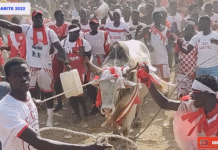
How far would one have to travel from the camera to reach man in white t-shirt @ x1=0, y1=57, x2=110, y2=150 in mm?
2900

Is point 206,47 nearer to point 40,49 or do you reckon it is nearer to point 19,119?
point 40,49

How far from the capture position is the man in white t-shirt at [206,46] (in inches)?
292

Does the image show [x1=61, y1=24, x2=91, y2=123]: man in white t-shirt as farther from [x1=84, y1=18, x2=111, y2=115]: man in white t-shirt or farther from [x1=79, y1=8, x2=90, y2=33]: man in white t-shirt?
[x1=79, y1=8, x2=90, y2=33]: man in white t-shirt

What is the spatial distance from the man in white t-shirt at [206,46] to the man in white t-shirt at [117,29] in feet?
6.35

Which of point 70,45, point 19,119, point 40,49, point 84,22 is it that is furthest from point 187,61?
point 19,119

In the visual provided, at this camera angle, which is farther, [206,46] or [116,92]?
[206,46]

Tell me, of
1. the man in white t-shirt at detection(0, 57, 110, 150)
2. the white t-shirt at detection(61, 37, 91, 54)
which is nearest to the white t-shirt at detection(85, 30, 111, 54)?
the white t-shirt at detection(61, 37, 91, 54)

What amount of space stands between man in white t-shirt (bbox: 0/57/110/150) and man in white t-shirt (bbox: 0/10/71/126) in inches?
138

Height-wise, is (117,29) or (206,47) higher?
(117,29)

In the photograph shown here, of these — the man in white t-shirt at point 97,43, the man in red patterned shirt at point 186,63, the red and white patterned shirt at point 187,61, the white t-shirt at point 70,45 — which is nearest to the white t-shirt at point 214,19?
the man in red patterned shirt at point 186,63

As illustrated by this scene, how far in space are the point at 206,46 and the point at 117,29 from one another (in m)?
2.40

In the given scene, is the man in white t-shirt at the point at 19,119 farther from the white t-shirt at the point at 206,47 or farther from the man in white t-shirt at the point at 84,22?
the man in white t-shirt at the point at 84,22

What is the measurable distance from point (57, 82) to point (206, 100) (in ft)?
15.8

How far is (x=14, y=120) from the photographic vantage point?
2953 millimetres
